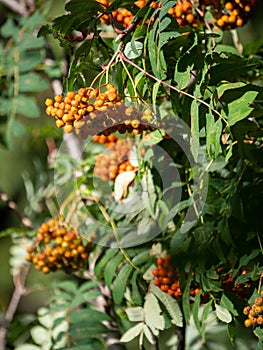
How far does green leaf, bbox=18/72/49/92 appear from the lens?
153cm

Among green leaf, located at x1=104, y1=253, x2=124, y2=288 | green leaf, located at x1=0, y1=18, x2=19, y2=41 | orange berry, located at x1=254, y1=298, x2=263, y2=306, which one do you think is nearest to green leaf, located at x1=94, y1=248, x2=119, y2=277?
green leaf, located at x1=104, y1=253, x2=124, y2=288

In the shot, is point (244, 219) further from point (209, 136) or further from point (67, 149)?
point (67, 149)

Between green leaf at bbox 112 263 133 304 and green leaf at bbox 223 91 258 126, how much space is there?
1.28 feet

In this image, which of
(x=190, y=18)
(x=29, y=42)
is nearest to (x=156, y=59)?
(x=190, y=18)

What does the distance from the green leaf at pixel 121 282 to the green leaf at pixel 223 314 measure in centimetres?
22

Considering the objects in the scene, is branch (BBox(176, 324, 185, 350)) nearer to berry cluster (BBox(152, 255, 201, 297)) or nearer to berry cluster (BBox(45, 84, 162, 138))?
berry cluster (BBox(152, 255, 201, 297))

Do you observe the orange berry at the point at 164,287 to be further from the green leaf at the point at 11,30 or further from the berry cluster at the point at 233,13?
the green leaf at the point at 11,30

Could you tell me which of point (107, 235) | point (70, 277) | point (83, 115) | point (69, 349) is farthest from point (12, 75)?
point (70, 277)

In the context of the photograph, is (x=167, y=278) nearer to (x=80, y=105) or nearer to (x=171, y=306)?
(x=171, y=306)

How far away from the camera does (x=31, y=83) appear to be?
1544 mm

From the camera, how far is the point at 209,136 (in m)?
0.87

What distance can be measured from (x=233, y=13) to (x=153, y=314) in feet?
1.66

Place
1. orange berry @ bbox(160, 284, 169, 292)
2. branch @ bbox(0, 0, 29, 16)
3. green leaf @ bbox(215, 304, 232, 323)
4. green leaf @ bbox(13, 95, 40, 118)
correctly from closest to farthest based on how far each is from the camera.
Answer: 1. green leaf @ bbox(215, 304, 232, 323)
2. orange berry @ bbox(160, 284, 169, 292)
3. green leaf @ bbox(13, 95, 40, 118)
4. branch @ bbox(0, 0, 29, 16)

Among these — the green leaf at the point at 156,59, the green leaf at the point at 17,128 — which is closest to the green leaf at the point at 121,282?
the green leaf at the point at 156,59
